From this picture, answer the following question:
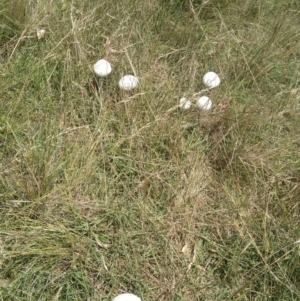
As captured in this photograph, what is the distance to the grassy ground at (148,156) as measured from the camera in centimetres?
193

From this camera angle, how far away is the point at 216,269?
6.61ft

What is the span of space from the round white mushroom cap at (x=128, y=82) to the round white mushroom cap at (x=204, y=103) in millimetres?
363

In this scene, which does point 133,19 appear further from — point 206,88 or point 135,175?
point 135,175

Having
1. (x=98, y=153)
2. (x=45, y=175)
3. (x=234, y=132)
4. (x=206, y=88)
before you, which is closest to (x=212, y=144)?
(x=234, y=132)

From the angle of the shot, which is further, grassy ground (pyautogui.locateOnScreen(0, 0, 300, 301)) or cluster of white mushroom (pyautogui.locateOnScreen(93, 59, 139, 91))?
cluster of white mushroom (pyautogui.locateOnScreen(93, 59, 139, 91))

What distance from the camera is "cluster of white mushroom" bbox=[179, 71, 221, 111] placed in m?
2.40

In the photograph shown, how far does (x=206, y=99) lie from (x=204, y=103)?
25mm

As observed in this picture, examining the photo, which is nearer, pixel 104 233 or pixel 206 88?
pixel 104 233

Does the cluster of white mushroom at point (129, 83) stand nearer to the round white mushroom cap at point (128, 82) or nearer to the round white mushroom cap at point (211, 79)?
the round white mushroom cap at point (128, 82)

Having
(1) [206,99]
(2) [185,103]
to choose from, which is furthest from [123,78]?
(1) [206,99]

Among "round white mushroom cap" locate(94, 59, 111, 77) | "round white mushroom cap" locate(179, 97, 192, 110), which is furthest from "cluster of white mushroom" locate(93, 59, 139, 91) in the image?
"round white mushroom cap" locate(179, 97, 192, 110)

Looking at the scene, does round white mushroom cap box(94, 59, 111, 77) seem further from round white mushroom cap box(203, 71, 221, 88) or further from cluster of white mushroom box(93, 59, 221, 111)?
round white mushroom cap box(203, 71, 221, 88)

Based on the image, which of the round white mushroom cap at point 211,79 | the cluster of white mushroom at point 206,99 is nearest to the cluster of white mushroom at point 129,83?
the cluster of white mushroom at point 206,99

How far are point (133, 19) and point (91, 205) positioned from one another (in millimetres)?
1260
